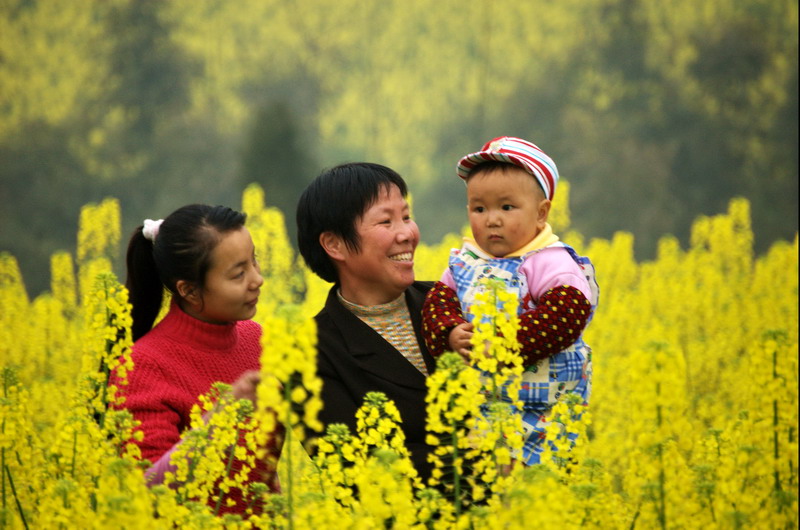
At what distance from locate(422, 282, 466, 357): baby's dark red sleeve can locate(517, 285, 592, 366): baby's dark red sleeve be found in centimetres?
23

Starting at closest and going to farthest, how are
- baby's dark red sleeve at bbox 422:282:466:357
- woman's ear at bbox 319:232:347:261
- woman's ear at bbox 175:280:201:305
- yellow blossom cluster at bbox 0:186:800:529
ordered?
yellow blossom cluster at bbox 0:186:800:529 → baby's dark red sleeve at bbox 422:282:466:357 → woman's ear at bbox 175:280:201:305 → woman's ear at bbox 319:232:347:261

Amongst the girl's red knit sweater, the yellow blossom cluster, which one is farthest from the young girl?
the yellow blossom cluster

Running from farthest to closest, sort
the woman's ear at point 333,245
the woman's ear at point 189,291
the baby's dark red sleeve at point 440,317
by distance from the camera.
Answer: the woman's ear at point 333,245 < the woman's ear at point 189,291 < the baby's dark red sleeve at point 440,317

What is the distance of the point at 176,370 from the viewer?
2.97 m

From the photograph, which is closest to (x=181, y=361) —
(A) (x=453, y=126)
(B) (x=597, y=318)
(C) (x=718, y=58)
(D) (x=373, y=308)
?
(D) (x=373, y=308)

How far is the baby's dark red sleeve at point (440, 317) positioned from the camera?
9.23ft

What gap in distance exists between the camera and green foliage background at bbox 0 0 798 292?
32.1ft

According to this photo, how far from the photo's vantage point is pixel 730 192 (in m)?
10.1

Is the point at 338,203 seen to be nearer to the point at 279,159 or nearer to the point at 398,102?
the point at 279,159

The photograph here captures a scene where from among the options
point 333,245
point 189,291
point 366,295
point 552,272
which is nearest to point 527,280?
point 552,272

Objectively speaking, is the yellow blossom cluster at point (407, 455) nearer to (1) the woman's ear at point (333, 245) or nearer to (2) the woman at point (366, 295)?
(2) the woman at point (366, 295)

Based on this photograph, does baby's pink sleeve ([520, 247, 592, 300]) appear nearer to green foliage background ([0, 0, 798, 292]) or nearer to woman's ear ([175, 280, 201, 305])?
woman's ear ([175, 280, 201, 305])

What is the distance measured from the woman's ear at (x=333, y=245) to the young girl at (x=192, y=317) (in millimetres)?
263

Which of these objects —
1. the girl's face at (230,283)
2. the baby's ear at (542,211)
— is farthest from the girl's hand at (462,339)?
the girl's face at (230,283)
